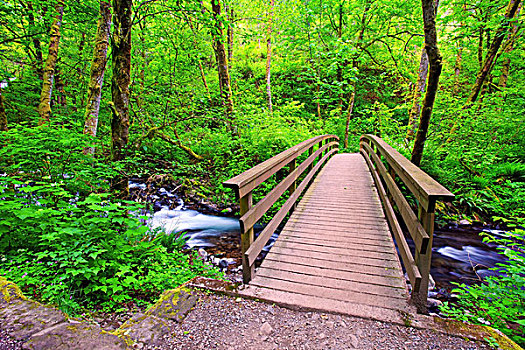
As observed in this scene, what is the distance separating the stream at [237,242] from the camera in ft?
15.4

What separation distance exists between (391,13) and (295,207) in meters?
9.21

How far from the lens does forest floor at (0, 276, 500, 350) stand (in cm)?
157

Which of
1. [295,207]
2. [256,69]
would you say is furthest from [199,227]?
[256,69]

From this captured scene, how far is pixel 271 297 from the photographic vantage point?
7.97ft

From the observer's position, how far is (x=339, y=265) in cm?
301

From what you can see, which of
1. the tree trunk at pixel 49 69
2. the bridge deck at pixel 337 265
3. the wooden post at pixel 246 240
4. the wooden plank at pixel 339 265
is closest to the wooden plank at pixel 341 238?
the bridge deck at pixel 337 265

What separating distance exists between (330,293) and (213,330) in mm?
1234

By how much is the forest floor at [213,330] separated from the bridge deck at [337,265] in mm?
151

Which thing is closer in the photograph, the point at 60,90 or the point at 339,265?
the point at 339,265

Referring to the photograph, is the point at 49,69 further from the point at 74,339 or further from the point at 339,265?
the point at 339,265

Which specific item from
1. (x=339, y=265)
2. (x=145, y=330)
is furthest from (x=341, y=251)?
(x=145, y=330)

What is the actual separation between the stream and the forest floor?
2.23 m

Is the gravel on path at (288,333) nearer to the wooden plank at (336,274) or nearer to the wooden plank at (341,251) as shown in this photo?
the wooden plank at (336,274)

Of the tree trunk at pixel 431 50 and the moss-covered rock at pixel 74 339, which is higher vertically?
the tree trunk at pixel 431 50
